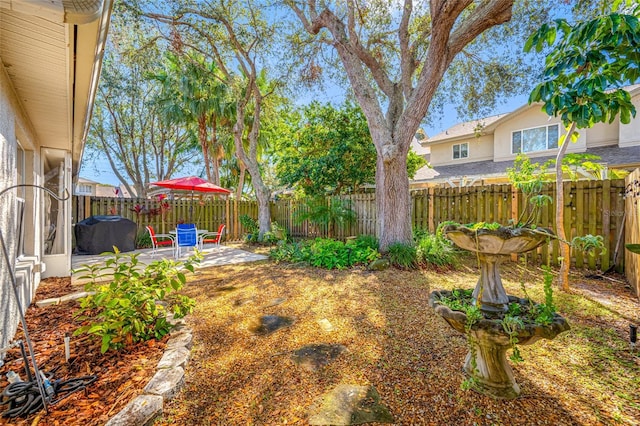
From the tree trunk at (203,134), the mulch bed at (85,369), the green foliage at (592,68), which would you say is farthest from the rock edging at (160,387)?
the tree trunk at (203,134)

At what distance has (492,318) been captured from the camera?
1.82 metres

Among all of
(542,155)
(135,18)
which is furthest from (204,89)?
(542,155)

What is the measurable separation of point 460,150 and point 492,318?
14.9m

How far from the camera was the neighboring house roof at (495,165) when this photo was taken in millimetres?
9391

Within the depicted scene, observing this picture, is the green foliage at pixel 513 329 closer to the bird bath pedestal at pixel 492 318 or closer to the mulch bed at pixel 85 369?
the bird bath pedestal at pixel 492 318

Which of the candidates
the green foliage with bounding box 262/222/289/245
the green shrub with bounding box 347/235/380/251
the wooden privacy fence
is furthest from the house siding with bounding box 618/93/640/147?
the green foliage with bounding box 262/222/289/245

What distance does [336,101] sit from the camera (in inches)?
369

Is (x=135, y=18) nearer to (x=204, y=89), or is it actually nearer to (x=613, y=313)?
(x=204, y=89)

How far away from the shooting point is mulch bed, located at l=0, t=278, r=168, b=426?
1.55 metres

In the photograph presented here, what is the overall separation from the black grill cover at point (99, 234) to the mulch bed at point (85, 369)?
16.4 ft

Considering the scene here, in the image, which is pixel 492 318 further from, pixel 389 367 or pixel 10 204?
pixel 10 204

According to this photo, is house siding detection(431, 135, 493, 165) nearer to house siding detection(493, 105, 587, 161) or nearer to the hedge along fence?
house siding detection(493, 105, 587, 161)

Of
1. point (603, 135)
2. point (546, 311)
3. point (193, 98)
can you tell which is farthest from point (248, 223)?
point (603, 135)

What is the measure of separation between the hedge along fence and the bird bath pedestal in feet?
1.61
